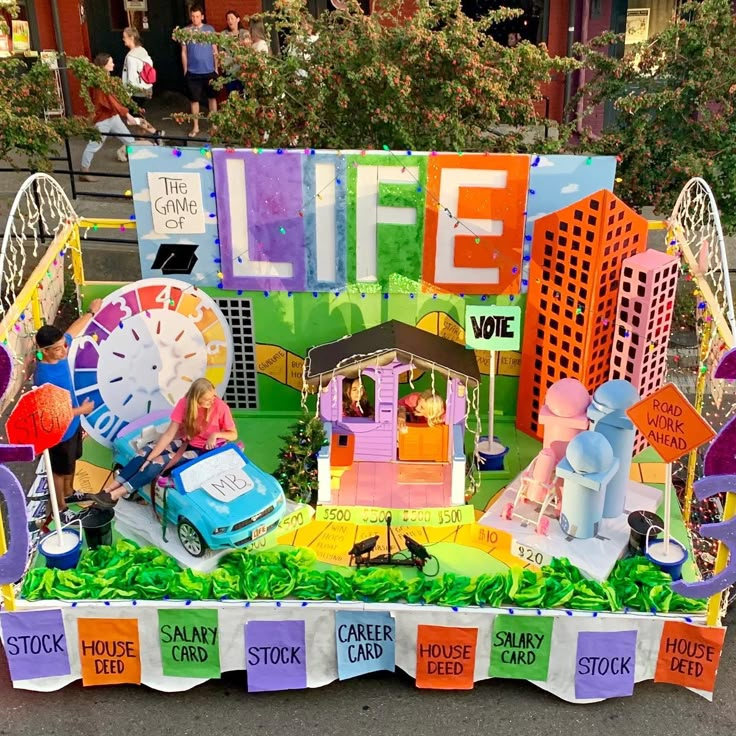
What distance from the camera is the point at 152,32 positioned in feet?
51.0

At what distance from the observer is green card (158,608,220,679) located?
5992 millimetres

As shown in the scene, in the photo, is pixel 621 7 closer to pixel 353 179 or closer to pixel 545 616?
pixel 353 179

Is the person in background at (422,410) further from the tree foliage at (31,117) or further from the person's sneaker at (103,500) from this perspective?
the tree foliage at (31,117)

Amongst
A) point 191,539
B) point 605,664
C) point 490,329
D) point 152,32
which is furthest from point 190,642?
point 152,32

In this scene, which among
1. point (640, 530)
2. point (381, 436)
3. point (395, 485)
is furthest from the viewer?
point (381, 436)

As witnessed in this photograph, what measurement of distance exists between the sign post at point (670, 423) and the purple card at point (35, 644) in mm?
3600

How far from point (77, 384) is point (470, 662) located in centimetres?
343

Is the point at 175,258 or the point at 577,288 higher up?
the point at 175,258

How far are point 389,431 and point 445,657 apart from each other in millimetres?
1712

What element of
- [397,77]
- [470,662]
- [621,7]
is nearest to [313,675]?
[470,662]

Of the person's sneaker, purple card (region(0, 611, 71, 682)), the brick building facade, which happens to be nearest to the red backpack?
the brick building facade

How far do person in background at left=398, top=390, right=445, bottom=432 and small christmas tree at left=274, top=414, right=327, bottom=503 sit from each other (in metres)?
0.58

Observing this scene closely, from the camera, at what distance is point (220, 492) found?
6371mm

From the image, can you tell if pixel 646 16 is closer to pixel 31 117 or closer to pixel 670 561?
pixel 31 117
